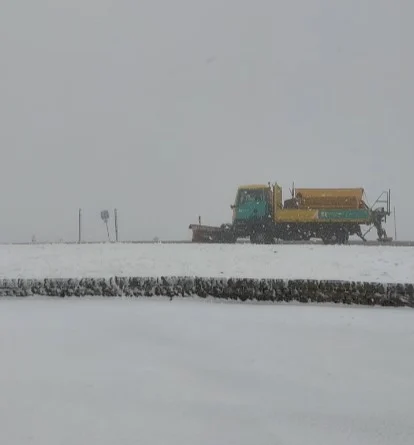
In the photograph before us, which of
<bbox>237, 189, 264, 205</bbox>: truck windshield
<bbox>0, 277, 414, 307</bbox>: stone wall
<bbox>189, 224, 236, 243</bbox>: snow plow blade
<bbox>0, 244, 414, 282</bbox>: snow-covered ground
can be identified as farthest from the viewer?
<bbox>237, 189, 264, 205</bbox>: truck windshield

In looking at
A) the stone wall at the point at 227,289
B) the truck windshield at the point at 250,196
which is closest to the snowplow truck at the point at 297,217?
the truck windshield at the point at 250,196

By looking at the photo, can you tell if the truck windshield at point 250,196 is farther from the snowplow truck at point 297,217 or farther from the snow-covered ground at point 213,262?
the snow-covered ground at point 213,262

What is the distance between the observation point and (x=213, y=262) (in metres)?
6.59

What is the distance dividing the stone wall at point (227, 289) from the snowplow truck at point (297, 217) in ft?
32.7

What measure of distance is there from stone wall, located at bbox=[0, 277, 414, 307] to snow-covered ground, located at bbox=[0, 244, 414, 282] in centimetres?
37

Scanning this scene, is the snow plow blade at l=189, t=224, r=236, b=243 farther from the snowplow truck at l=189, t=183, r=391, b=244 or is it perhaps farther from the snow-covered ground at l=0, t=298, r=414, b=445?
the snow-covered ground at l=0, t=298, r=414, b=445

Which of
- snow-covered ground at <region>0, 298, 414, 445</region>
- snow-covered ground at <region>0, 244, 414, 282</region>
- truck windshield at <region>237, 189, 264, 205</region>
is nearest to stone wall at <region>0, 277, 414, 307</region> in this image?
snow-covered ground at <region>0, 298, 414, 445</region>

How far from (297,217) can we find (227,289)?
427 inches

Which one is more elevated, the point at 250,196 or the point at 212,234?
the point at 250,196

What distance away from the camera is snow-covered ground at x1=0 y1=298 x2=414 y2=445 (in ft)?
10.5

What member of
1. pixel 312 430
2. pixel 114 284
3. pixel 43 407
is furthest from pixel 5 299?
pixel 312 430

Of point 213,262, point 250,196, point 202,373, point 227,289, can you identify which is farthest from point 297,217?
point 202,373

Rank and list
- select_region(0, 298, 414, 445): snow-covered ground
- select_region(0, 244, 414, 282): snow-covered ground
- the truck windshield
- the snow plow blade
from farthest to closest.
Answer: the truck windshield < the snow plow blade < select_region(0, 244, 414, 282): snow-covered ground < select_region(0, 298, 414, 445): snow-covered ground

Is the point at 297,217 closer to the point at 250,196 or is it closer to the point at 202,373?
the point at 250,196
